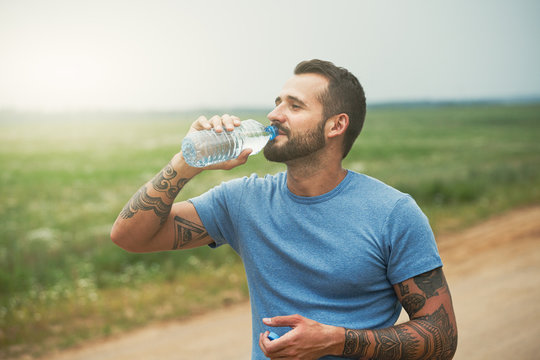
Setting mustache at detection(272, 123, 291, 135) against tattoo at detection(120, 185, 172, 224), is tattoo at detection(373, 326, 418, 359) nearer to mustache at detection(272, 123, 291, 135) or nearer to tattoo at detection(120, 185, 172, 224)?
mustache at detection(272, 123, 291, 135)

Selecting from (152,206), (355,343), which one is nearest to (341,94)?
(152,206)

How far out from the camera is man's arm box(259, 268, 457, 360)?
203 cm

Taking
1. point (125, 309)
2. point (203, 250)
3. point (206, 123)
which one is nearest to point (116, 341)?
point (125, 309)

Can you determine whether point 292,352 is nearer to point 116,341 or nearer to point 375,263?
point 375,263

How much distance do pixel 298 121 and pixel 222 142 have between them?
60 centimetres

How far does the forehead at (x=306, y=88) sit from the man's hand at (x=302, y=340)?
3.43 ft

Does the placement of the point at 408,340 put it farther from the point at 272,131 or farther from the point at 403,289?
the point at 272,131

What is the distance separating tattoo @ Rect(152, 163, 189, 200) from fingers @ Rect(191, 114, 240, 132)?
0.86 ft

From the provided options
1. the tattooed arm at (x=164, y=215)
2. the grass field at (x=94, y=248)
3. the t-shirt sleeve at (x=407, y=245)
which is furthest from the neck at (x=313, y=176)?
the grass field at (x=94, y=248)

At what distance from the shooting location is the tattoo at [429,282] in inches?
83.4

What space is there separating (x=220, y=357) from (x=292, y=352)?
11.6 ft

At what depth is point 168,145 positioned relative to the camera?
34.1 metres

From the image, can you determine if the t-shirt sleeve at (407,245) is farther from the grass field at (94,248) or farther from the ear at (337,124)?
the grass field at (94,248)

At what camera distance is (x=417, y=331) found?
83.9 inches
